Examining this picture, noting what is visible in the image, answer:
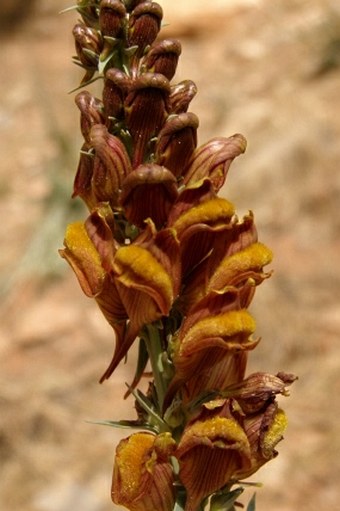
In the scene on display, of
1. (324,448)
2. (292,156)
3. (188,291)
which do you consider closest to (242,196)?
(292,156)

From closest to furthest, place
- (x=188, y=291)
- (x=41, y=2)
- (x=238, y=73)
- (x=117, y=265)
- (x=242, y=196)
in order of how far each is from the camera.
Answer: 1. (x=117, y=265)
2. (x=188, y=291)
3. (x=242, y=196)
4. (x=238, y=73)
5. (x=41, y=2)

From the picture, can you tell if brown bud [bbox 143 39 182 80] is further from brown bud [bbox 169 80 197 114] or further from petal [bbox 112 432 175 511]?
petal [bbox 112 432 175 511]

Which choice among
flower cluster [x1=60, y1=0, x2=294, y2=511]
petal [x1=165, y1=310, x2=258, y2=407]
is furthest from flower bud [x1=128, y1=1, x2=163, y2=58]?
petal [x1=165, y1=310, x2=258, y2=407]

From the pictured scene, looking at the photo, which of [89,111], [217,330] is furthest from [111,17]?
[217,330]

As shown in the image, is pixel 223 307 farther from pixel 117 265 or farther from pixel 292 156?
pixel 292 156

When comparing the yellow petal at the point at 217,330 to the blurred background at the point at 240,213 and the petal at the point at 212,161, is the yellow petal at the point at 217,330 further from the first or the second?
the blurred background at the point at 240,213

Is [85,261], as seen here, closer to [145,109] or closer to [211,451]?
[145,109]
